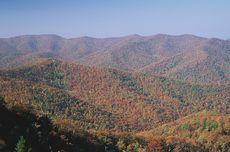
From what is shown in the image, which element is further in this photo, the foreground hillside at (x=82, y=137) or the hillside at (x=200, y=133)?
the hillside at (x=200, y=133)

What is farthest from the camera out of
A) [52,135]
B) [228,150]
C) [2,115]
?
[228,150]

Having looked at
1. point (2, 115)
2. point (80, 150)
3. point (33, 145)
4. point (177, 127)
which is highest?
point (2, 115)

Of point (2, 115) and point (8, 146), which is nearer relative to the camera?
point (8, 146)

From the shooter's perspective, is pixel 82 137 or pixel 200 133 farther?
pixel 200 133

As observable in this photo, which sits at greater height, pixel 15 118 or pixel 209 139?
pixel 15 118

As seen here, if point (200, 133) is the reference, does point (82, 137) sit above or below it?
above

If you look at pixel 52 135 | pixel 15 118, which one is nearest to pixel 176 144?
pixel 52 135

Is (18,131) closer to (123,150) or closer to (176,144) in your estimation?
(123,150)

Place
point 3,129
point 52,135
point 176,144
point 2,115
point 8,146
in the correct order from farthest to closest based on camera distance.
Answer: point 176,144 → point 52,135 → point 2,115 → point 3,129 → point 8,146

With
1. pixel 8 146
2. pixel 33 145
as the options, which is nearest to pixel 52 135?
pixel 33 145

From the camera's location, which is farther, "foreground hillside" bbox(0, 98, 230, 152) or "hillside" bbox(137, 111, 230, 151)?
"hillside" bbox(137, 111, 230, 151)
